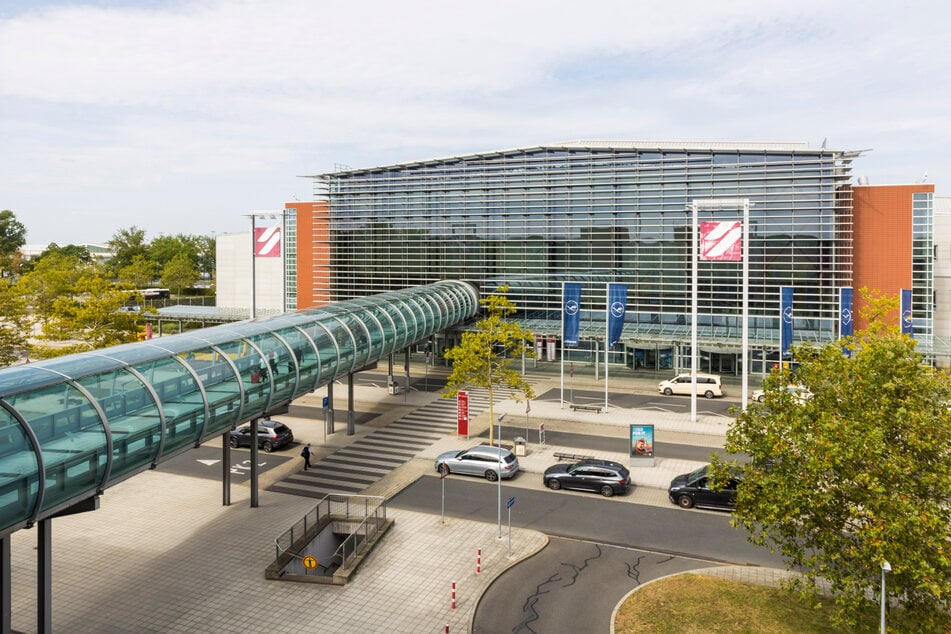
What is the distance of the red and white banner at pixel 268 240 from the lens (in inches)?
1363

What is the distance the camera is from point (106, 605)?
1592cm

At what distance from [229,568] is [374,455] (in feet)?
36.3

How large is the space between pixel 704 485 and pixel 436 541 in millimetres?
9543

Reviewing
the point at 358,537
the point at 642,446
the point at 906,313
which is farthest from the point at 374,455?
the point at 906,313

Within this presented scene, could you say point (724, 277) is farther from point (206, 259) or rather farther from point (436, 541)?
point (206, 259)

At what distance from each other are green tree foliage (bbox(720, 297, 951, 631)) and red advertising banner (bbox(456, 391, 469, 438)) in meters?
16.3

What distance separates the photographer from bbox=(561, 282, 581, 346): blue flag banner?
122 feet

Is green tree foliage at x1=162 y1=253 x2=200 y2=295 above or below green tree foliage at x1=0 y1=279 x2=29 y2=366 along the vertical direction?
above

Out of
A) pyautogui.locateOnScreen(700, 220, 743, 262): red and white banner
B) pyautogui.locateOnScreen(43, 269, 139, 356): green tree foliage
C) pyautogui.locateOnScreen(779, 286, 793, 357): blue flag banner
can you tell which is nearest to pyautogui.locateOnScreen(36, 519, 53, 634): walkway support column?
pyautogui.locateOnScreen(43, 269, 139, 356): green tree foliage

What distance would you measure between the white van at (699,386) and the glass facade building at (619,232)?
2.71 metres

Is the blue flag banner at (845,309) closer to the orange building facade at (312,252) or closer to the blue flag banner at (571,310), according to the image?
the blue flag banner at (571,310)

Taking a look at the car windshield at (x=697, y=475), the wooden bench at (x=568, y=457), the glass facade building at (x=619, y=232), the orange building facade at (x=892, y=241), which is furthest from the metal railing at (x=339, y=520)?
the orange building facade at (x=892, y=241)

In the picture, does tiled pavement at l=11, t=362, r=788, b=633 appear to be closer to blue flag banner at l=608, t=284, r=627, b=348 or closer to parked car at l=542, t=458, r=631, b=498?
parked car at l=542, t=458, r=631, b=498

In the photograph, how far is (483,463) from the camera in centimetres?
2572
